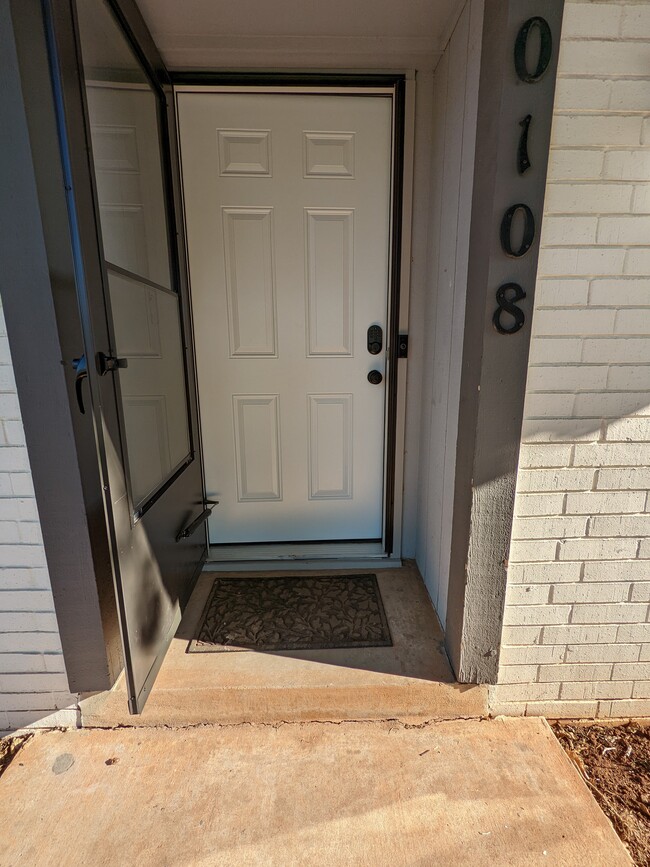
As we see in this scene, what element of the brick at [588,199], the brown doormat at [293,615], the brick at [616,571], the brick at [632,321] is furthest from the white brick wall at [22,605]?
the brick at [616,571]

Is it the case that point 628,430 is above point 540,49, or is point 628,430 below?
below

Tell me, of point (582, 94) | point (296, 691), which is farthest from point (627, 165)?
point (296, 691)

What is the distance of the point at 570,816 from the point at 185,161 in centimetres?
275

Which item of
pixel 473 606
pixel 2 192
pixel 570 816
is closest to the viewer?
pixel 2 192

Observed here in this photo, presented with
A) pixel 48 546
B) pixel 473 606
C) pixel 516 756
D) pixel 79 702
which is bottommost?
pixel 516 756

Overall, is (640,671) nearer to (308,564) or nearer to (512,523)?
(512,523)

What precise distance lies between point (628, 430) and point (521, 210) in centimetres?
76

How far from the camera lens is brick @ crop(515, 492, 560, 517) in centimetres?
146

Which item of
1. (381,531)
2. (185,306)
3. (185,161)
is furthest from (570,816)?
(185,161)

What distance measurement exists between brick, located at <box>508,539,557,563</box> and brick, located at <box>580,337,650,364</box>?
605 millimetres

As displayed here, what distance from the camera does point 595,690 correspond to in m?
1.63

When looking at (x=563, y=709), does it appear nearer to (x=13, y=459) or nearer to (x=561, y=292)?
(x=561, y=292)

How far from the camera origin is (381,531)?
241cm

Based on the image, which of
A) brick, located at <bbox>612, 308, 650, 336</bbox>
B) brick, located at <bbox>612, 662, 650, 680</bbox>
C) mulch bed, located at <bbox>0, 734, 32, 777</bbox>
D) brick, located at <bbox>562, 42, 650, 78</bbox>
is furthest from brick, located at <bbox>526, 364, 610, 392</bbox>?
mulch bed, located at <bbox>0, 734, 32, 777</bbox>
